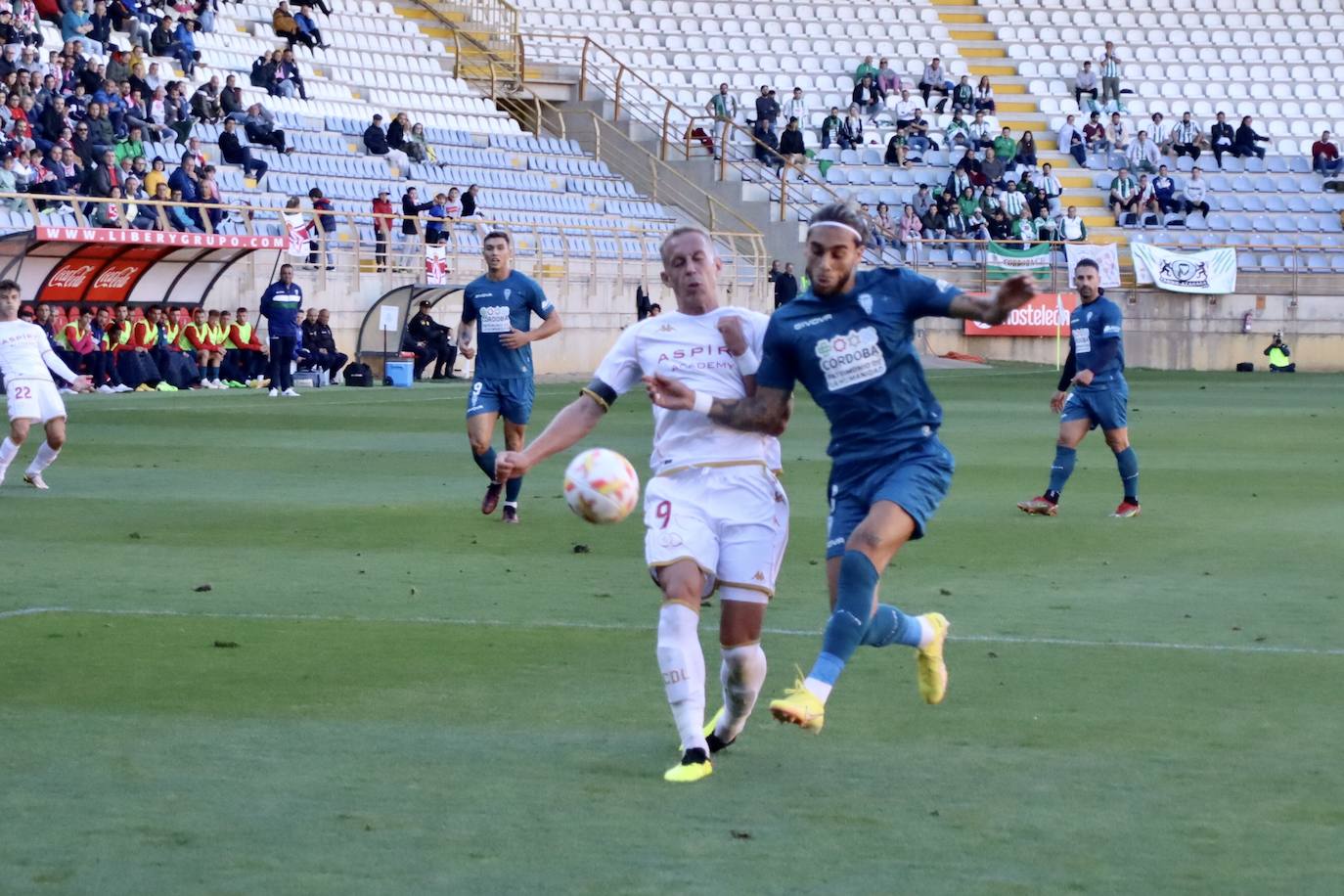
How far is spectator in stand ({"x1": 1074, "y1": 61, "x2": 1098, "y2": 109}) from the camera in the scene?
176ft

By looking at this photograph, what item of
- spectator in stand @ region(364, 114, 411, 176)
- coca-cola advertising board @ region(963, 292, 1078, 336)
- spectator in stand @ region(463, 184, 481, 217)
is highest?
spectator in stand @ region(364, 114, 411, 176)

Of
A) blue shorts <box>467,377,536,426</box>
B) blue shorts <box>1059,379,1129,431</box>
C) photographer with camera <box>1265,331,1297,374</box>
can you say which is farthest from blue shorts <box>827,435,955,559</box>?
photographer with camera <box>1265,331,1297,374</box>

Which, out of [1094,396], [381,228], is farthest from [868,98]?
[1094,396]

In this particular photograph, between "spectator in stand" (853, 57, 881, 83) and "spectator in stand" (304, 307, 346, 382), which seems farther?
"spectator in stand" (853, 57, 881, 83)

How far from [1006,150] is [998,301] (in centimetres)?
4394

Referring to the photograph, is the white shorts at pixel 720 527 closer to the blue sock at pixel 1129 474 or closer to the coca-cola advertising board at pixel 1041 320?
the blue sock at pixel 1129 474

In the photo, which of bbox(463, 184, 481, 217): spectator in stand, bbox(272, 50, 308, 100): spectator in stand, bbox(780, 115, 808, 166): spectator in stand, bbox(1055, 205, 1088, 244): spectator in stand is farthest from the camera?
bbox(780, 115, 808, 166): spectator in stand

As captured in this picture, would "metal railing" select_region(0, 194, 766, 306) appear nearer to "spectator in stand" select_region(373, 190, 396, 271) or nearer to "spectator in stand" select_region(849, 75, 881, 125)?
"spectator in stand" select_region(373, 190, 396, 271)

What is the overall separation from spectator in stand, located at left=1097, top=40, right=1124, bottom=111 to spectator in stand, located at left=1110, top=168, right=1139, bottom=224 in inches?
152

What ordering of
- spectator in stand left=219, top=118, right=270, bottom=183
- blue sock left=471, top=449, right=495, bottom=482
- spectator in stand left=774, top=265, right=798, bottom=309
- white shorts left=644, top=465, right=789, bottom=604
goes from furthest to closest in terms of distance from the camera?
spectator in stand left=774, top=265, right=798, bottom=309 → spectator in stand left=219, top=118, right=270, bottom=183 → blue sock left=471, top=449, right=495, bottom=482 → white shorts left=644, top=465, right=789, bottom=604

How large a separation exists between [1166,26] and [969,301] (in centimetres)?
5297

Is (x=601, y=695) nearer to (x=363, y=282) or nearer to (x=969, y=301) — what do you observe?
(x=969, y=301)

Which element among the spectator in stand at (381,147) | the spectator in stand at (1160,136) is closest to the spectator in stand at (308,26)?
the spectator in stand at (381,147)

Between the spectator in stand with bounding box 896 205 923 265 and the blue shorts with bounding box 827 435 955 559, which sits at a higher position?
the spectator in stand with bounding box 896 205 923 265
